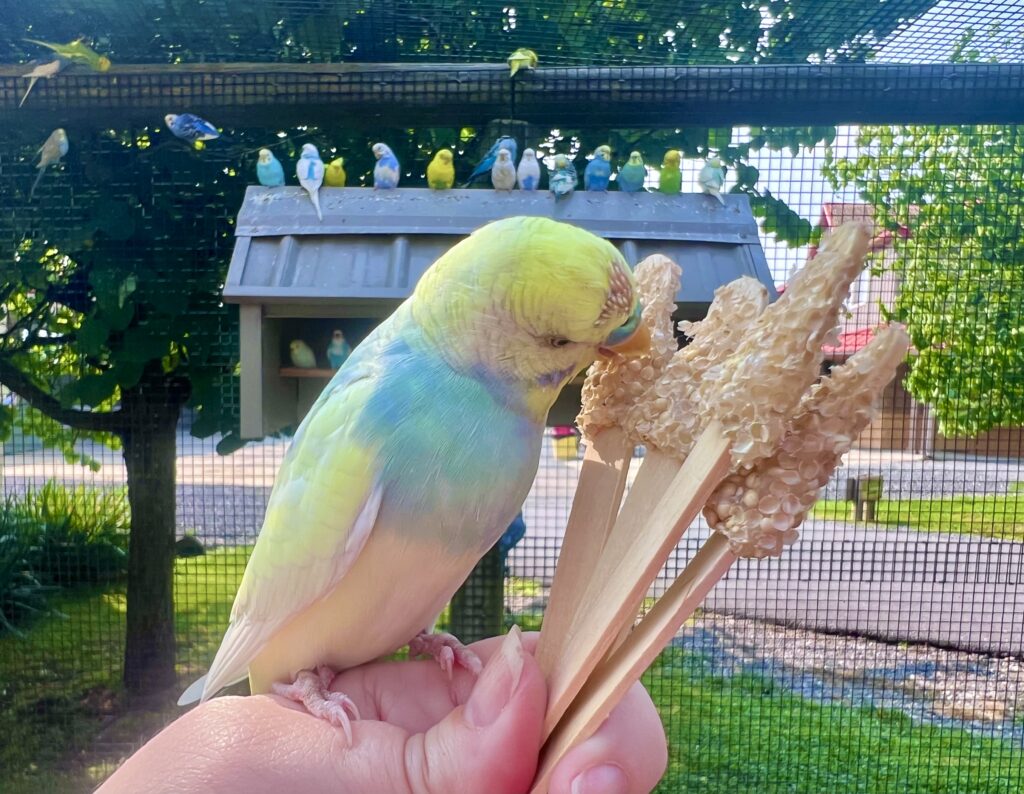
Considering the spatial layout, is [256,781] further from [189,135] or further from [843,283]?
[189,135]

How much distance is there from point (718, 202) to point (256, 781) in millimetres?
1404

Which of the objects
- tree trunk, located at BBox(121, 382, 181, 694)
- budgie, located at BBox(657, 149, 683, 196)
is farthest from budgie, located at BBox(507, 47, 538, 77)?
tree trunk, located at BBox(121, 382, 181, 694)

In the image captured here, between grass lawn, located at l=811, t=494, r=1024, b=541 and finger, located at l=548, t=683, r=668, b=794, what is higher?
finger, located at l=548, t=683, r=668, b=794

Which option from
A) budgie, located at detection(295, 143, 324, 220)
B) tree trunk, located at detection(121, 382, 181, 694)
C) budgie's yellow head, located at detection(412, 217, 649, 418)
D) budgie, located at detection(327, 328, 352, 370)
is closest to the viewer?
budgie's yellow head, located at detection(412, 217, 649, 418)

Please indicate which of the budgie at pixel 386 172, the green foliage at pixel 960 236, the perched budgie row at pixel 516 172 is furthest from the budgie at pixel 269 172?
the green foliage at pixel 960 236

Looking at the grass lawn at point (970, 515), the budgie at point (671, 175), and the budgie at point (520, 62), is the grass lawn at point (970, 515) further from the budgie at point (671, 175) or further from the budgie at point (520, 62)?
the budgie at point (520, 62)

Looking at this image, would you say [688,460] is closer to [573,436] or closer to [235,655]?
[235,655]

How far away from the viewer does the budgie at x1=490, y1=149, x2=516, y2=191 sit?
5.11 feet

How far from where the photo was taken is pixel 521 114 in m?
1.67

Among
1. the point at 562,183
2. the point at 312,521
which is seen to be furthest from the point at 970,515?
the point at 312,521

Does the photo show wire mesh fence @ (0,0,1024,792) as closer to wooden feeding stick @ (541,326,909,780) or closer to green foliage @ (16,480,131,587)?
green foliage @ (16,480,131,587)

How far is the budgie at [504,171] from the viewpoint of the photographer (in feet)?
5.11

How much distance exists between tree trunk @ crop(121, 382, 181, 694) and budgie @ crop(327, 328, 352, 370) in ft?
2.47

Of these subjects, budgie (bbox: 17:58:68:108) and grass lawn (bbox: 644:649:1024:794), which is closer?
budgie (bbox: 17:58:68:108)
